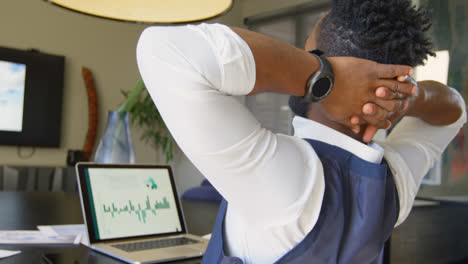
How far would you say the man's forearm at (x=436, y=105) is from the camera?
78cm

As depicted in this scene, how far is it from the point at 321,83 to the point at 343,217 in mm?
178

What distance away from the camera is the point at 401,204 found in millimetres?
661

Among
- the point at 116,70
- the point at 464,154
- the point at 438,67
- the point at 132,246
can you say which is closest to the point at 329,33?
the point at 132,246

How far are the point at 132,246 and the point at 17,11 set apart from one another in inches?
161

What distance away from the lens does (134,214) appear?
3.43ft

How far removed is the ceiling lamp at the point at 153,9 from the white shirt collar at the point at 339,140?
3.33 feet

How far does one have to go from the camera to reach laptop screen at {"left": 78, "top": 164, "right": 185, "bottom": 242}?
976mm

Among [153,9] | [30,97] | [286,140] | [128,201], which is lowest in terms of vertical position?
[30,97]

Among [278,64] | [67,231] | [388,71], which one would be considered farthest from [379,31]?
[67,231]

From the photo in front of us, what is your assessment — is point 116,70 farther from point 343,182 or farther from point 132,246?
point 343,182

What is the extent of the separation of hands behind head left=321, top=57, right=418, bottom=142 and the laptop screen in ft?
2.10

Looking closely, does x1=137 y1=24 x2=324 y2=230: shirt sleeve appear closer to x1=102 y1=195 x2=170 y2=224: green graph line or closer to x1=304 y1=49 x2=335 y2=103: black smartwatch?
x1=304 y1=49 x2=335 y2=103: black smartwatch

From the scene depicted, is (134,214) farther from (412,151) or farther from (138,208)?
(412,151)

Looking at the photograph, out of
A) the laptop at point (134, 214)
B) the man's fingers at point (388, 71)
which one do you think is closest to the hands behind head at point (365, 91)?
the man's fingers at point (388, 71)
